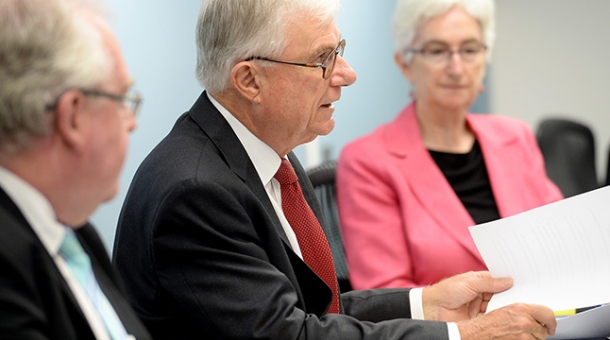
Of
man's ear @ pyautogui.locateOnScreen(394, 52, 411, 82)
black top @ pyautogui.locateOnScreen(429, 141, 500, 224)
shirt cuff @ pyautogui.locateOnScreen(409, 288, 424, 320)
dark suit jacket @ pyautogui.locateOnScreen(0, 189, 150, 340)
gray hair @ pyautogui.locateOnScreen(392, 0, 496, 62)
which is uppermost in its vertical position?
gray hair @ pyautogui.locateOnScreen(392, 0, 496, 62)

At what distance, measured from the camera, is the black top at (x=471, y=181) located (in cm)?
229

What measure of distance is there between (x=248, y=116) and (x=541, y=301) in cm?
67

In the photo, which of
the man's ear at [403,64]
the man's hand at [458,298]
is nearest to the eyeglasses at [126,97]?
the man's hand at [458,298]

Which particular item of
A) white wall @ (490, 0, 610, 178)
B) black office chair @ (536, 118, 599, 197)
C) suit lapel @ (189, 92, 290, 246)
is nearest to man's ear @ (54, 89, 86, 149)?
suit lapel @ (189, 92, 290, 246)

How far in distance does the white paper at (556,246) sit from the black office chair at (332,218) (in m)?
0.70

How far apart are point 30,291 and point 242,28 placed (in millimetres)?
725

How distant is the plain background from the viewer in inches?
109

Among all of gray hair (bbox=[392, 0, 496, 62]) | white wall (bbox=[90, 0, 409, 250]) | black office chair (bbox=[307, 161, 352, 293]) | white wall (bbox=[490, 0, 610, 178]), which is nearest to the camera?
black office chair (bbox=[307, 161, 352, 293])

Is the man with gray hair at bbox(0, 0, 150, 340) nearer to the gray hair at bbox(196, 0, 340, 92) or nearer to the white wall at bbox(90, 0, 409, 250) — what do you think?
the gray hair at bbox(196, 0, 340, 92)

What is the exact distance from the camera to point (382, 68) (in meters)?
3.74

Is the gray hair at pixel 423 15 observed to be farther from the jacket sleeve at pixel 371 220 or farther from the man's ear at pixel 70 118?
the man's ear at pixel 70 118

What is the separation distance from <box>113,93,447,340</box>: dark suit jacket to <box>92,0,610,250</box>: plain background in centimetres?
128

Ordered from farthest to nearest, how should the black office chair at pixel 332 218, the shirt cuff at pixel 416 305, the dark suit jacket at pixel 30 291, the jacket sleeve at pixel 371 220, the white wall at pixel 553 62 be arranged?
1. the white wall at pixel 553 62
2. the black office chair at pixel 332 218
3. the jacket sleeve at pixel 371 220
4. the shirt cuff at pixel 416 305
5. the dark suit jacket at pixel 30 291

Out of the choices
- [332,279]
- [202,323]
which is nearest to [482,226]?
[332,279]
